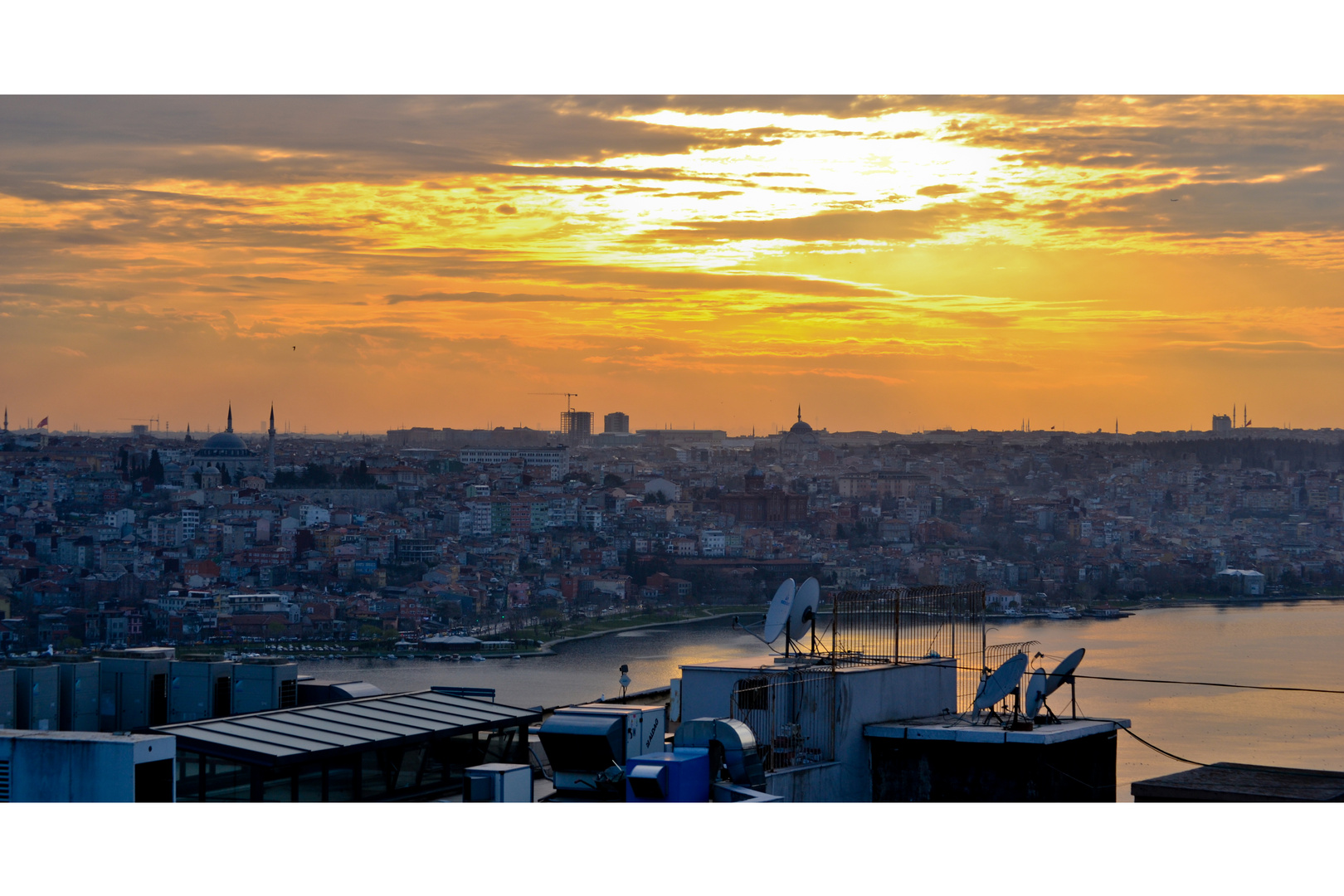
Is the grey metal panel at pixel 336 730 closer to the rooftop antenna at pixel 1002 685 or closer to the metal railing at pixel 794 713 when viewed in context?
the metal railing at pixel 794 713

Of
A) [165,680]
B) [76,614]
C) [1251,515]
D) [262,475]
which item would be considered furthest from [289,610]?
[1251,515]

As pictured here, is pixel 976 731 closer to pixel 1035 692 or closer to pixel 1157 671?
pixel 1035 692

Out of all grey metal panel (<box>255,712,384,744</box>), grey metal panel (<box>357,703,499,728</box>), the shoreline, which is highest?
grey metal panel (<box>255,712,384,744</box>)

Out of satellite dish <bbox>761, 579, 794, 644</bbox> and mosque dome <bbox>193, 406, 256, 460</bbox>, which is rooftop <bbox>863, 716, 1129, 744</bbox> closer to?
satellite dish <bbox>761, 579, 794, 644</bbox>

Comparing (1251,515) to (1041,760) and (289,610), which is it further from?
(1041,760)

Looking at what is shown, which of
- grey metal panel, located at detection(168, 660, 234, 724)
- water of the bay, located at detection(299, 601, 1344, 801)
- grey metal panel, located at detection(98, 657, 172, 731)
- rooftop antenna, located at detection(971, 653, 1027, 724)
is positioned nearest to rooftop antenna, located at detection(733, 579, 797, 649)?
rooftop antenna, located at detection(971, 653, 1027, 724)

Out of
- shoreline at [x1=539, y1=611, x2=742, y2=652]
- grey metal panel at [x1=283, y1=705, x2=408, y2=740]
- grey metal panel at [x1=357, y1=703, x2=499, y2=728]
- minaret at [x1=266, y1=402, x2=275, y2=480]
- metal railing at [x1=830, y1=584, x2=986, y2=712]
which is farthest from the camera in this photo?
minaret at [x1=266, y1=402, x2=275, y2=480]
